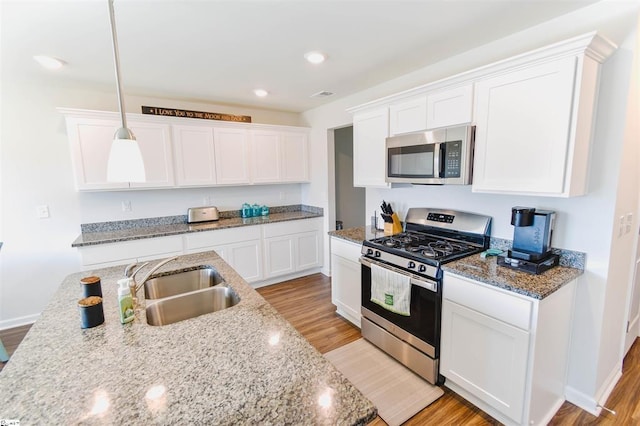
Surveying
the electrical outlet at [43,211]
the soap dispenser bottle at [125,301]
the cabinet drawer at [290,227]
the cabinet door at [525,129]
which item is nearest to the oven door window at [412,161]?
the cabinet door at [525,129]

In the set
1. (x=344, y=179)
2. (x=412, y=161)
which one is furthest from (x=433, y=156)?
(x=344, y=179)

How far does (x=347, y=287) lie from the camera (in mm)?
2863

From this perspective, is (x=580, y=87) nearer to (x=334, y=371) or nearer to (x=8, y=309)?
(x=334, y=371)

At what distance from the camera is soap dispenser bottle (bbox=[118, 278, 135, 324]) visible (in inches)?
48.8

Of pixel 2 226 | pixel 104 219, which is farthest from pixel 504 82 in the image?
pixel 2 226

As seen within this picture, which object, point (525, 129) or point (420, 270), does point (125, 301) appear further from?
point (525, 129)

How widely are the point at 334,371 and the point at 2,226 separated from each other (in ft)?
12.4

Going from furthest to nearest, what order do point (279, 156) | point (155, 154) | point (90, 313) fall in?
point (279, 156) < point (155, 154) < point (90, 313)

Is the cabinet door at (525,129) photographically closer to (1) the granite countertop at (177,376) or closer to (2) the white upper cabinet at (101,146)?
(1) the granite countertop at (177,376)

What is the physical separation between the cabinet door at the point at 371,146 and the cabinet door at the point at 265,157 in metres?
1.47

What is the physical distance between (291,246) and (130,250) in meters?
1.88

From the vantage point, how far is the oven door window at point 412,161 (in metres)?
2.21

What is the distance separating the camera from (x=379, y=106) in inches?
105

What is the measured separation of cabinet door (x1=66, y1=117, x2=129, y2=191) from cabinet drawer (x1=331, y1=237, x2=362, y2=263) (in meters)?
2.47
